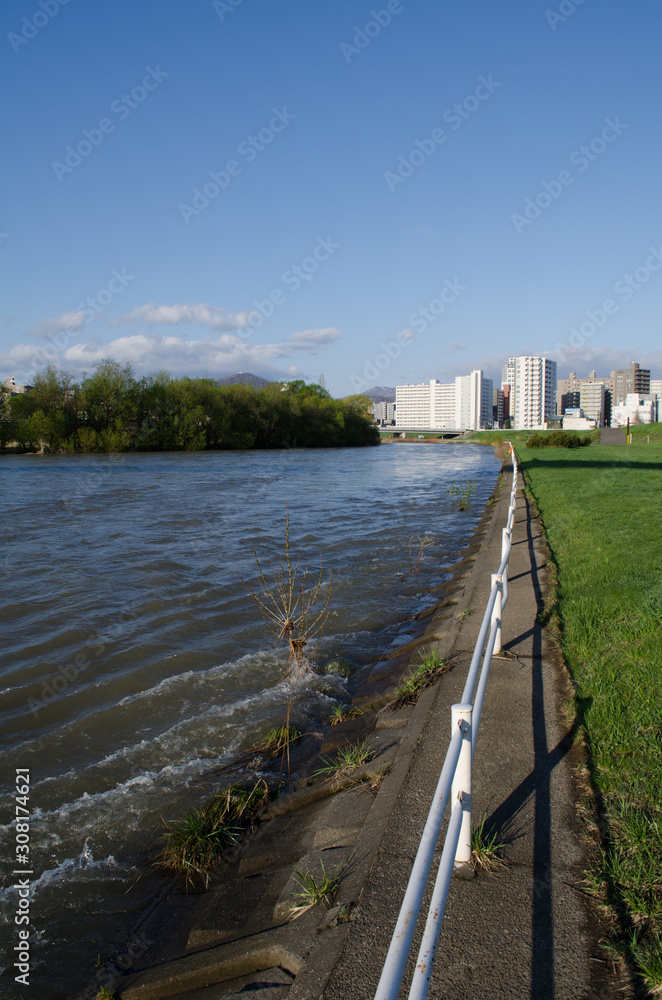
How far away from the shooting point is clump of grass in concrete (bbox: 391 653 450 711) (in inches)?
225

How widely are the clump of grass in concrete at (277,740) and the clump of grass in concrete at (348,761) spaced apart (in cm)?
68

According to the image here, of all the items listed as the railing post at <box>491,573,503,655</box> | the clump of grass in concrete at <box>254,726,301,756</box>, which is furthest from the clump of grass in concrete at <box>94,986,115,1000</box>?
the railing post at <box>491,573,503,655</box>

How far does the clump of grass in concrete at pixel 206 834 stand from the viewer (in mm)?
4246

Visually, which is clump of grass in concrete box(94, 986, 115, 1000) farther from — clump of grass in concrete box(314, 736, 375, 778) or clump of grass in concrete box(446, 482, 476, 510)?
clump of grass in concrete box(446, 482, 476, 510)

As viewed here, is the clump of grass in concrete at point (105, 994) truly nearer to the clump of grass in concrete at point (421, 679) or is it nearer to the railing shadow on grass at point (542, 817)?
the railing shadow on grass at point (542, 817)

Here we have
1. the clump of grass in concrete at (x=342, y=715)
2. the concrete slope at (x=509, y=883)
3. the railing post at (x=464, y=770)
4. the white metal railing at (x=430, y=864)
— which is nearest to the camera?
the white metal railing at (x=430, y=864)

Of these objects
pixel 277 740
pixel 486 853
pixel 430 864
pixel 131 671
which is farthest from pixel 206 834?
pixel 131 671

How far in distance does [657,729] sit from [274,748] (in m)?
3.47

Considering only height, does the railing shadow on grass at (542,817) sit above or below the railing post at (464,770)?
below

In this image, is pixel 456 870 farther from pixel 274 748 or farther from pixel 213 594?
pixel 213 594

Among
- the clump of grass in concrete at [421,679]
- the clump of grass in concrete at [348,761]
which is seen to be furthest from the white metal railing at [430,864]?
the clump of grass in concrete at [421,679]

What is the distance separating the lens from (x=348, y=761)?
4758 mm

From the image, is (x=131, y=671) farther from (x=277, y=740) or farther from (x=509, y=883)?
(x=509, y=883)

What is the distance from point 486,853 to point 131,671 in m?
6.02
